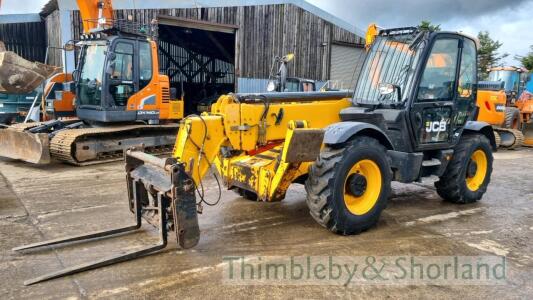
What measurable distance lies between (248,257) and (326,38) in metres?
17.6

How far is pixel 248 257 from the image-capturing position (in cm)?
427

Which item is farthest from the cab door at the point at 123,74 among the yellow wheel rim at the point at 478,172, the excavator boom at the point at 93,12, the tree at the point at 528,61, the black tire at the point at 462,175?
the tree at the point at 528,61

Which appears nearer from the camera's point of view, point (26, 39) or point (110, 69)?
point (110, 69)

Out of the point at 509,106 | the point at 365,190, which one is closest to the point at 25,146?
the point at 365,190

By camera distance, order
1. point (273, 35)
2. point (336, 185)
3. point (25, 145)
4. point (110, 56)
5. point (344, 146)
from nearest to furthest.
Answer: point (336, 185)
point (344, 146)
point (25, 145)
point (110, 56)
point (273, 35)

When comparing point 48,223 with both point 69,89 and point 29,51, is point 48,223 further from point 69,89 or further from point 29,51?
point 29,51

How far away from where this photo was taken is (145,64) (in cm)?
1005

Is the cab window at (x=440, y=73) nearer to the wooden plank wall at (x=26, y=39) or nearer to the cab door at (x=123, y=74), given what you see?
the cab door at (x=123, y=74)

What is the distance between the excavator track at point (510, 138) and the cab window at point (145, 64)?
1005cm

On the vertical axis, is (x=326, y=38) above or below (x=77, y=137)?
above

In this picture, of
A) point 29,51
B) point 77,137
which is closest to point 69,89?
point 77,137

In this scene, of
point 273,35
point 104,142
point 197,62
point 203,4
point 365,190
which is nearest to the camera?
point 365,190

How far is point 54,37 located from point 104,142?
9290 millimetres

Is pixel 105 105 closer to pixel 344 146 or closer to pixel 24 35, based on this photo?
pixel 344 146
